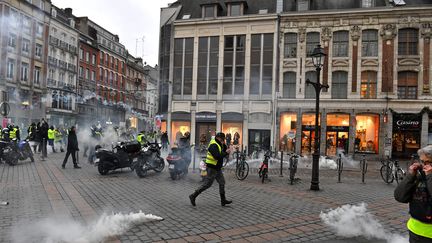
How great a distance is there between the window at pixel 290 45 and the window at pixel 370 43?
511 cm

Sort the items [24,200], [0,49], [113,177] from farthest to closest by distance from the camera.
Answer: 1. [113,177]
2. [0,49]
3. [24,200]

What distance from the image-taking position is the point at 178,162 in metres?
11.5

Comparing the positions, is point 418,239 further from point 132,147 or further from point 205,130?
point 205,130

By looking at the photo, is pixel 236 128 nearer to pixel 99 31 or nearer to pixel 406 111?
pixel 406 111

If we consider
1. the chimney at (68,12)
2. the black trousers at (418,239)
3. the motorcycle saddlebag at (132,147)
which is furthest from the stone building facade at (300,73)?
the chimney at (68,12)

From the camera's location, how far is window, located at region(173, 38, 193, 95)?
30516mm

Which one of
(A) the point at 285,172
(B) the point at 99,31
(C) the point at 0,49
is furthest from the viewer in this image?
(B) the point at 99,31

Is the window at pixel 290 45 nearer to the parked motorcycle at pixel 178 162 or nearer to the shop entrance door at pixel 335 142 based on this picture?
the shop entrance door at pixel 335 142

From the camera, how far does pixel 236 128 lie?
2905 cm

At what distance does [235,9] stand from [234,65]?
16.2ft

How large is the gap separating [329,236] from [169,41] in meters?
27.7

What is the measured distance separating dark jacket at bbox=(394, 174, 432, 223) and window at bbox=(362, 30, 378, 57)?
25571mm

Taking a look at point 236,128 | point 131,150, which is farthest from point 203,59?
point 131,150

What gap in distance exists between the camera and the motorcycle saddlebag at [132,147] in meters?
12.8
